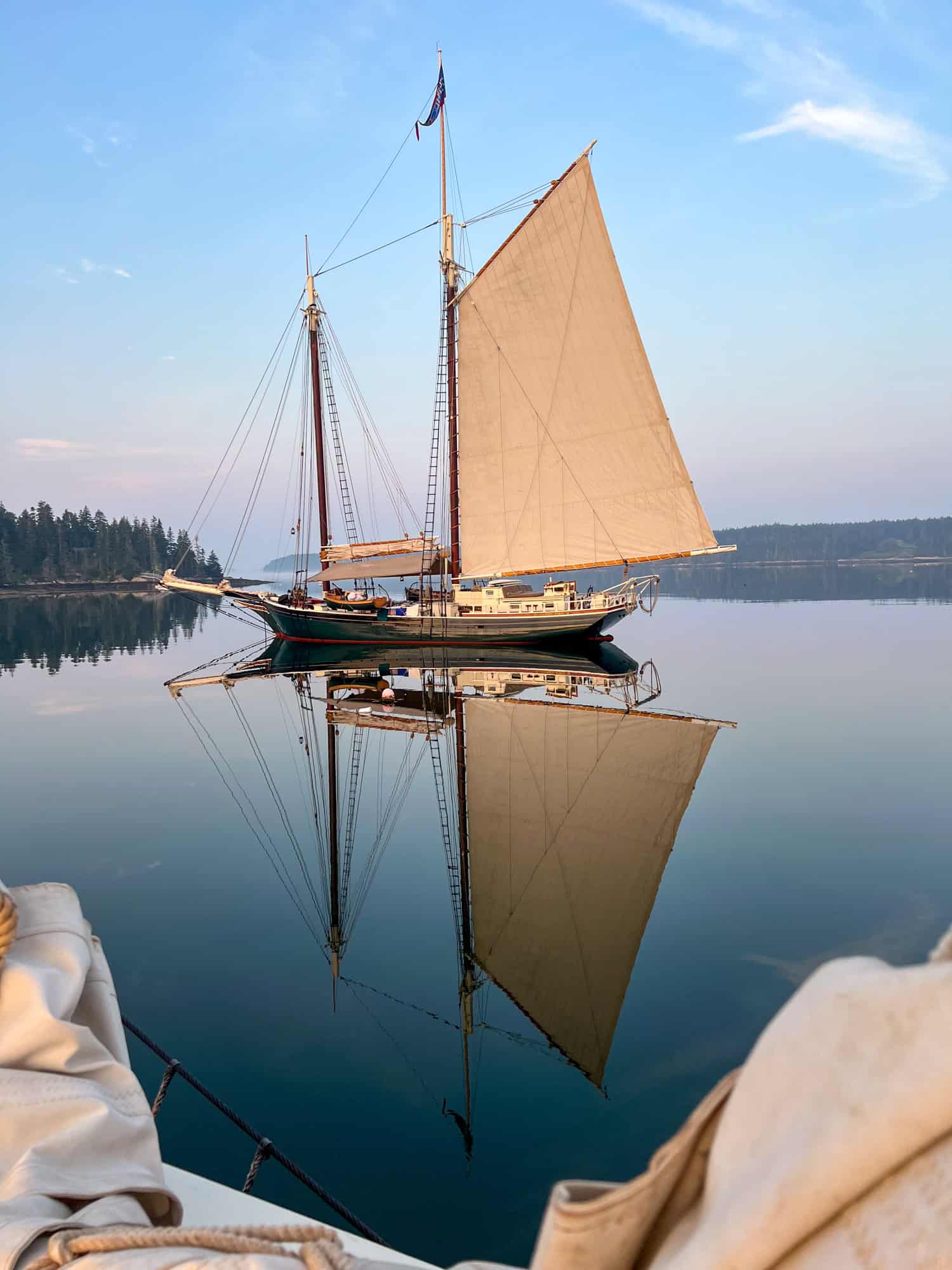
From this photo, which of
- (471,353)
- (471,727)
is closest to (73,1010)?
(471,727)

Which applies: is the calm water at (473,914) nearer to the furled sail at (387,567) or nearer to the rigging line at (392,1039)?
the rigging line at (392,1039)

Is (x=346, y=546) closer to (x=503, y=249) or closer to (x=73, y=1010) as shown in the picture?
(x=503, y=249)

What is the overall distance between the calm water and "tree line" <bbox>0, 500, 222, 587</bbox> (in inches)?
3606

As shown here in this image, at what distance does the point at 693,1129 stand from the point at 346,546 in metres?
33.0

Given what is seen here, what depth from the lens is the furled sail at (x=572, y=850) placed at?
565 centimetres

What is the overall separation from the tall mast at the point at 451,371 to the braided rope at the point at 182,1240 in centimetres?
2923

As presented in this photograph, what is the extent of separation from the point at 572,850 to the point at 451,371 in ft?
79.9

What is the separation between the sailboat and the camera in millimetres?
27969

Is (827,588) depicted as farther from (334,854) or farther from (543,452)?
(334,854)

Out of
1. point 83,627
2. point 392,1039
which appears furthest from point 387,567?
point 392,1039

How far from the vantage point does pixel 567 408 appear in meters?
28.3

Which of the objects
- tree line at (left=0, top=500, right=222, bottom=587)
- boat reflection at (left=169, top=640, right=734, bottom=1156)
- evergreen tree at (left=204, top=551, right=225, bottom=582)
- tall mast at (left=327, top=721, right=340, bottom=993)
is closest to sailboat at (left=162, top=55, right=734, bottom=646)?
boat reflection at (left=169, top=640, right=734, bottom=1156)

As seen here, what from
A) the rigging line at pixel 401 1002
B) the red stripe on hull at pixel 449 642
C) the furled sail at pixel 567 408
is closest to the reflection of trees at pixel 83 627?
the red stripe on hull at pixel 449 642

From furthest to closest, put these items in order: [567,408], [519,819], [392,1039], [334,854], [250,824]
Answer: [567,408]
[250,824]
[519,819]
[334,854]
[392,1039]
